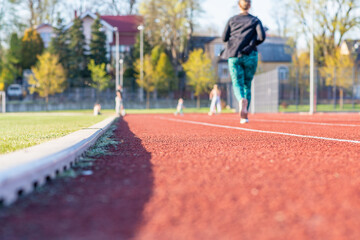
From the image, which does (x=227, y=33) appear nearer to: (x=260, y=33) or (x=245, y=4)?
(x=245, y=4)

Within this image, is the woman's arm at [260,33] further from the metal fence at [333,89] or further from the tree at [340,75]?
the tree at [340,75]

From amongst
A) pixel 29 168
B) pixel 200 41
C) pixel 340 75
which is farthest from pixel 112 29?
pixel 29 168

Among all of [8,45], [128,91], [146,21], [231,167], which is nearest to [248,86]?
[231,167]

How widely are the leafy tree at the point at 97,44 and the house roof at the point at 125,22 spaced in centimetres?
813

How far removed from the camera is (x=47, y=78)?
4484 cm

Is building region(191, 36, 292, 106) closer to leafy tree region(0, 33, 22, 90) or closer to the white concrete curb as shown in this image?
leafy tree region(0, 33, 22, 90)

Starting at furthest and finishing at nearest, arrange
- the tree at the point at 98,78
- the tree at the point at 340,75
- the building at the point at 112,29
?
1. the building at the point at 112,29
2. the tree at the point at 98,78
3. the tree at the point at 340,75

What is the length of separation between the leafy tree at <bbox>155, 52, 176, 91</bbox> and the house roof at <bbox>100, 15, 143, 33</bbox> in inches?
374

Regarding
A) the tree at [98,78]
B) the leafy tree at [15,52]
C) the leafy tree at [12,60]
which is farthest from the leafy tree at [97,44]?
the leafy tree at [12,60]

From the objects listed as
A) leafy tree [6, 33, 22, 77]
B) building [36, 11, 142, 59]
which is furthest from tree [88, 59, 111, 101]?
leafy tree [6, 33, 22, 77]

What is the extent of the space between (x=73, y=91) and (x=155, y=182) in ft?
151

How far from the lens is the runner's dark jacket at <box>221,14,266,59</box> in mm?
8164

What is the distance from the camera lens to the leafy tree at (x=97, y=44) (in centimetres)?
5006

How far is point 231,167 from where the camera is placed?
323 centimetres
